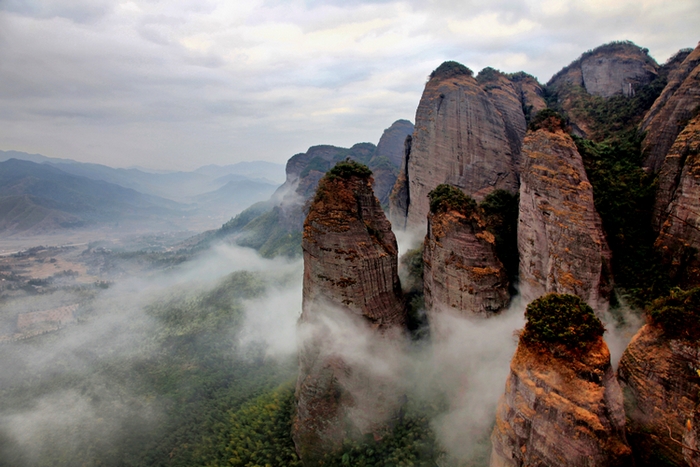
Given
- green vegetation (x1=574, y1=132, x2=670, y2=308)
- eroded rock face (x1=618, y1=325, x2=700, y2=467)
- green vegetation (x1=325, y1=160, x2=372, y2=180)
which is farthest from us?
green vegetation (x1=325, y1=160, x2=372, y2=180)

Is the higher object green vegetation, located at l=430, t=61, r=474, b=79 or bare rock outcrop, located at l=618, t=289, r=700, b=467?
green vegetation, located at l=430, t=61, r=474, b=79

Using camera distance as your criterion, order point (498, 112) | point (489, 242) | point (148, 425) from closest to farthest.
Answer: point (489, 242)
point (148, 425)
point (498, 112)

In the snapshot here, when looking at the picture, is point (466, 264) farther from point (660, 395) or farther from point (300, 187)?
point (300, 187)

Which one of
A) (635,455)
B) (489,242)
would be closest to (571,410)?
(635,455)

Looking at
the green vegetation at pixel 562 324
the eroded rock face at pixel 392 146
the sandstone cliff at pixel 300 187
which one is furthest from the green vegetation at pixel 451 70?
the eroded rock face at pixel 392 146

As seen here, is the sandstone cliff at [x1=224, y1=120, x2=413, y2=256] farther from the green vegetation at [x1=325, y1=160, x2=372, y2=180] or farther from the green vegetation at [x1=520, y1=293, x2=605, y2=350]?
the green vegetation at [x1=520, y1=293, x2=605, y2=350]

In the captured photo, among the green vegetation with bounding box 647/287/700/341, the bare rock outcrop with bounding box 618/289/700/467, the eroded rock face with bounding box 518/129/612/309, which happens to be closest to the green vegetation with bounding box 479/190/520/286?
the eroded rock face with bounding box 518/129/612/309

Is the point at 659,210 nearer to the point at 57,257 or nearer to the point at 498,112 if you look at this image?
the point at 498,112
